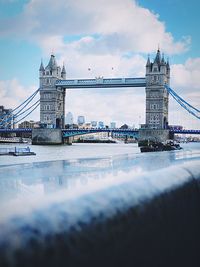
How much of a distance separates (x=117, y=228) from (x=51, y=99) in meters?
56.1

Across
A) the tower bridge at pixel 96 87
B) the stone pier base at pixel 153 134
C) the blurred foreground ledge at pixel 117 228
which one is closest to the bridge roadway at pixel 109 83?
the tower bridge at pixel 96 87

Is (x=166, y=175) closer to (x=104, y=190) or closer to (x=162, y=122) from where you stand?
(x=104, y=190)

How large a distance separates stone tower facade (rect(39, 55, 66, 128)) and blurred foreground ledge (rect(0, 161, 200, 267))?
53.3m

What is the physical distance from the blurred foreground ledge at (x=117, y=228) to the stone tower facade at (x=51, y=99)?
53290mm

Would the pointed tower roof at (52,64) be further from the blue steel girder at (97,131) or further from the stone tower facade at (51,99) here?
the blue steel girder at (97,131)

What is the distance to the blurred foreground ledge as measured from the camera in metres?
1.08

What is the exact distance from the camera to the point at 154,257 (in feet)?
5.76

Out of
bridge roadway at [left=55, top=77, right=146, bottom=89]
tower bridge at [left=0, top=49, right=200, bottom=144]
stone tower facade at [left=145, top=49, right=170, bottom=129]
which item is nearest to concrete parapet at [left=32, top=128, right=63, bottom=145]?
tower bridge at [left=0, top=49, right=200, bottom=144]

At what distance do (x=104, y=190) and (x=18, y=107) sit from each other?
185 feet

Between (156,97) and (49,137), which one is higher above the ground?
(156,97)

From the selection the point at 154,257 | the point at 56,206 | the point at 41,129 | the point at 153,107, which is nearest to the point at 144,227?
the point at 154,257

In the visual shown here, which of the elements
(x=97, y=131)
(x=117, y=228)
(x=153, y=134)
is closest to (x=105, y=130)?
(x=97, y=131)

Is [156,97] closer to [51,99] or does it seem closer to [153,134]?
[153,134]

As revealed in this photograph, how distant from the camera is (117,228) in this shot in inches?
57.6
